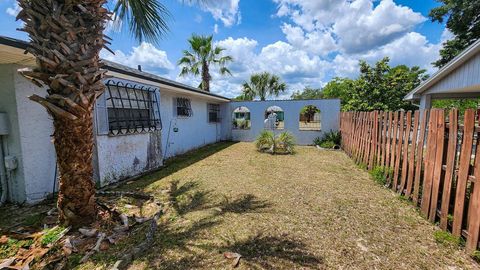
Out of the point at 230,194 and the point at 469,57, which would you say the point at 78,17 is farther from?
the point at 469,57

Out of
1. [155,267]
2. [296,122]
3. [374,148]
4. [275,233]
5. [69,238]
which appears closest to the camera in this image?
[155,267]

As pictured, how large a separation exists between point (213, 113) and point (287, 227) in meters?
11.1

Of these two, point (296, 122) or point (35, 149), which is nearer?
point (35, 149)

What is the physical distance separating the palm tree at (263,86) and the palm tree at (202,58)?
13.6m

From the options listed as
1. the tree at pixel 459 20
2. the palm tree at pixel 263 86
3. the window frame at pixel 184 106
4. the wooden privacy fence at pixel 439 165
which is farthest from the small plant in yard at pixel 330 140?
the palm tree at pixel 263 86

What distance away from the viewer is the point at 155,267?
243 centimetres

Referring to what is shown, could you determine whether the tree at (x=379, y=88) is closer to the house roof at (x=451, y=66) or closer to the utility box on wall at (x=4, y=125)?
the house roof at (x=451, y=66)

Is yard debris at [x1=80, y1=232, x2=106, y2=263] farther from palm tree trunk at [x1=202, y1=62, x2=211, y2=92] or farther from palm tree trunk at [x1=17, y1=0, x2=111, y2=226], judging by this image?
palm tree trunk at [x1=202, y1=62, x2=211, y2=92]

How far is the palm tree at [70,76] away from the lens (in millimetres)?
2830

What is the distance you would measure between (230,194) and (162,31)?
3857 mm

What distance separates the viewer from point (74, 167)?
10.1ft

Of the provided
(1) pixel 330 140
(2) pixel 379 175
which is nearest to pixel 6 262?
(2) pixel 379 175

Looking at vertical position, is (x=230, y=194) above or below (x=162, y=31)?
below

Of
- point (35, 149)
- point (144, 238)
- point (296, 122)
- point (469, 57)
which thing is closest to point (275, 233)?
point (144, 238)
